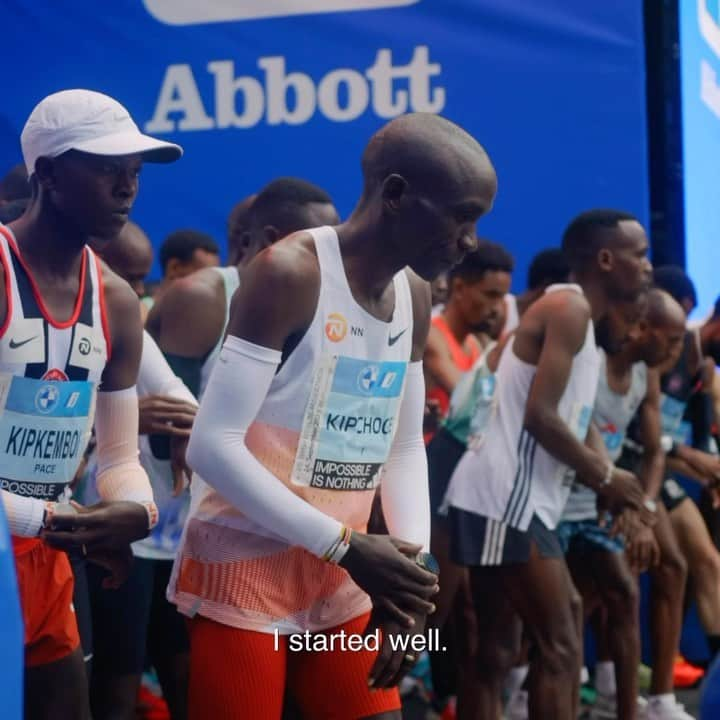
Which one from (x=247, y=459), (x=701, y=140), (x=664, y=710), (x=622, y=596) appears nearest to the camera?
(x=247, y=459)

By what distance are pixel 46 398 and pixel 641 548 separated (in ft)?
10.2

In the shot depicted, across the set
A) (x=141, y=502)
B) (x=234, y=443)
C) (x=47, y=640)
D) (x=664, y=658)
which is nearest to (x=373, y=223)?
(x=234, y=443)

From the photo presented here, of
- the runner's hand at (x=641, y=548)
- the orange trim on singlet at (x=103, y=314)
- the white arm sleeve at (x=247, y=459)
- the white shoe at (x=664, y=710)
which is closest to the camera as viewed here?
the white arm sleeve at (x=247, y=459)

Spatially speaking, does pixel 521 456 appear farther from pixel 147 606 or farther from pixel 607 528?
pixel 147 606

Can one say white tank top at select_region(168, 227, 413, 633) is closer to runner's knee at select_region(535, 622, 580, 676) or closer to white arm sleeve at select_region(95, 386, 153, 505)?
white arm sleeve at select_region(95, 386, 153, 505)

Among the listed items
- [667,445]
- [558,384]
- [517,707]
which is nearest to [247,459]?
[558,384]

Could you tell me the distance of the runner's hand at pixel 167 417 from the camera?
4.30 meters

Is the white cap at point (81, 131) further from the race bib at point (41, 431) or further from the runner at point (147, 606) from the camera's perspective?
the runner at point (147, 606)

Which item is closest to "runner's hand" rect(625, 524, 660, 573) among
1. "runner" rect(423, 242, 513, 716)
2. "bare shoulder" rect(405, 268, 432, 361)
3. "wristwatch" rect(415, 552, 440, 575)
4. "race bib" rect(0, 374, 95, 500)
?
"runner" rect(423, 242, 513, 716)

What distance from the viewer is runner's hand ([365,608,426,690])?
132 inches

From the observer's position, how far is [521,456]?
562cm

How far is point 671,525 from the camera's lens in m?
7.50

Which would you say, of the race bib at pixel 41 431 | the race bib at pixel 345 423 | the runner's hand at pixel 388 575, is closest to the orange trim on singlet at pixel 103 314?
the race bib at pixel 41 431

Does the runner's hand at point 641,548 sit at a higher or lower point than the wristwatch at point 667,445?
lower
